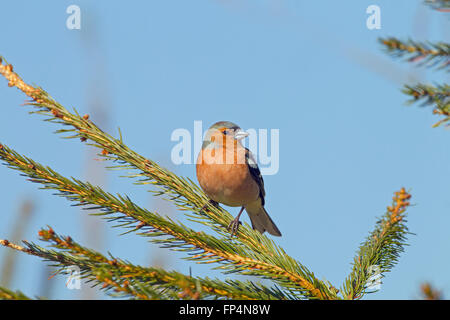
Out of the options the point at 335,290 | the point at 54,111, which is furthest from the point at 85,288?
the point at 335,290

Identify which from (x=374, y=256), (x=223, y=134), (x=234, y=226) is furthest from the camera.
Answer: (x=223, y=134)

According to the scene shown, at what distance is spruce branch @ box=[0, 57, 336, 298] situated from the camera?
271 cm

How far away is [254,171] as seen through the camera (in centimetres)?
646

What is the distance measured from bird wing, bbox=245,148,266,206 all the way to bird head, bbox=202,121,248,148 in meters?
0.26

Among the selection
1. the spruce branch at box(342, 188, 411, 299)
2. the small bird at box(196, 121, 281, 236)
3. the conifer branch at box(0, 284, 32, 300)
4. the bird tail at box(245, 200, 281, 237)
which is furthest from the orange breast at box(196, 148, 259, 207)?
the conifer branch at box(0, 284, 32, 300)

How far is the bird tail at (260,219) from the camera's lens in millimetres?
6324

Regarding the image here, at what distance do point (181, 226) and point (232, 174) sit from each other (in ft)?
10.1

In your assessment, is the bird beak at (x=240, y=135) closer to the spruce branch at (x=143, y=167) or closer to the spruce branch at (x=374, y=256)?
the spruce branch at (x=143, y=167)

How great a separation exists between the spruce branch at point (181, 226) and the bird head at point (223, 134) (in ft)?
9.00

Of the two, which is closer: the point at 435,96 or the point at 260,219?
the point at 435,96

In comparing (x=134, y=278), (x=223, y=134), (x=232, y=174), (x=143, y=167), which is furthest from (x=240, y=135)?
(x=134, y=278)

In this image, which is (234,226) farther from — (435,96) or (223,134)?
(223,134)
